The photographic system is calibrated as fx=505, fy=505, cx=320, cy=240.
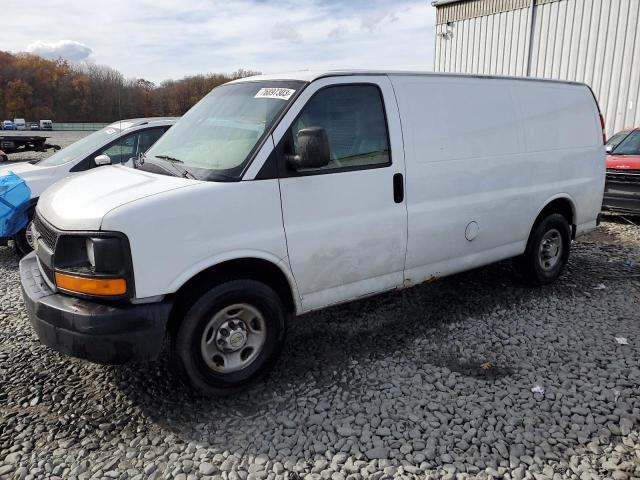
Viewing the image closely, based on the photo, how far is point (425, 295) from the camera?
541cm

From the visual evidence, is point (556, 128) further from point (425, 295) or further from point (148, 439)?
point (148, 439)

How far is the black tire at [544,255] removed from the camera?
5312 mm

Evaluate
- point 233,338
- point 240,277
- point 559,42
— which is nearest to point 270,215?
point 240,277

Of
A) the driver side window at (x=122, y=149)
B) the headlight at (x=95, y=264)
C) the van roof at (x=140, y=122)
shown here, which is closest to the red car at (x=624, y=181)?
the van roof at (x=140, y=122)

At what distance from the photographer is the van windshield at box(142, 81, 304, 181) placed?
3406mm

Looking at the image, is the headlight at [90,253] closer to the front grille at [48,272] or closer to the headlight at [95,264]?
the headlight at [95,264]

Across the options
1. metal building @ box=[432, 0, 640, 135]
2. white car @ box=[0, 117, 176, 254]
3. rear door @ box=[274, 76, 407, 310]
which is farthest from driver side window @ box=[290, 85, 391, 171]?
metal building @ box=[432, 0, 640, 135]

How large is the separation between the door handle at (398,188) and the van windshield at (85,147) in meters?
4.67

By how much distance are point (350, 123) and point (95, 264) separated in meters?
2.03

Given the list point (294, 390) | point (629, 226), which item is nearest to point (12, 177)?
point (294, 390)

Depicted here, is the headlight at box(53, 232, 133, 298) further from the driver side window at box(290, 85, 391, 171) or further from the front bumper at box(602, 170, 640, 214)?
the front bumper at box(602, 170, 640, 214)

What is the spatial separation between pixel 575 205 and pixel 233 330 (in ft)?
13.7

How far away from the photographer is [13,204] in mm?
6102

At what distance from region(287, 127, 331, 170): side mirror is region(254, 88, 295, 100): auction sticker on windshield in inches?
18.3
